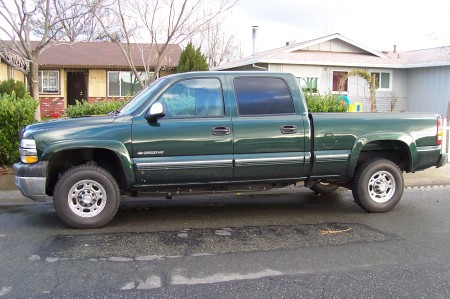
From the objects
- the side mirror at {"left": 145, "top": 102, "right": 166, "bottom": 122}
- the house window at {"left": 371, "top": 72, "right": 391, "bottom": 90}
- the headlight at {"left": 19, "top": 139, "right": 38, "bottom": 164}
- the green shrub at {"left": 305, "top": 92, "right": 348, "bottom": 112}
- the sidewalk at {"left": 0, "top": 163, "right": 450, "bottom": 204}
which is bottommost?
the sidewalk at {"left": 0, "top": 163, "right": 450, "bottom": 204}

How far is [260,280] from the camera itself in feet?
13.3

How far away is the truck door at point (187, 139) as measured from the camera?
18.2 feet

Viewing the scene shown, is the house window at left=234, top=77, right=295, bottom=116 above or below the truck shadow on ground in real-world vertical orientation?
above

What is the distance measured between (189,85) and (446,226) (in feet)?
12.5

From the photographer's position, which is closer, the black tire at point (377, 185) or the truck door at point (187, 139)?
the truck door at point (187, 139)

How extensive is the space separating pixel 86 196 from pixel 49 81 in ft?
67.4

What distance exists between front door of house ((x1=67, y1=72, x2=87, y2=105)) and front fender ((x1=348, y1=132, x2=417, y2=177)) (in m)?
21.4

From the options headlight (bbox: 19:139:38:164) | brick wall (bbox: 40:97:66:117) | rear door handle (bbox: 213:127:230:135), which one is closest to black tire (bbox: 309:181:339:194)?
rear door handle (bbox: 213:127:230:135)

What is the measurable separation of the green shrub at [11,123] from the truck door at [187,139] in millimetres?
4185

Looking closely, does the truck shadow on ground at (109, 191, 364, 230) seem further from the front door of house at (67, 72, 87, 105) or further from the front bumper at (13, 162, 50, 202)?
the front door of house at (67, 72, 87, 105)

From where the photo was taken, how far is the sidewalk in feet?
23.9

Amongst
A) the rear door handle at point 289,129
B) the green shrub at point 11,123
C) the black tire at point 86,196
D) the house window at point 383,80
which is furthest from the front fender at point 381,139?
the house window at point 383,80

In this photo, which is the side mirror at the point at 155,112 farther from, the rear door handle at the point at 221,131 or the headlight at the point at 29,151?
the headlight at the point at 29,151

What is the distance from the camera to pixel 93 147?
5406mm
